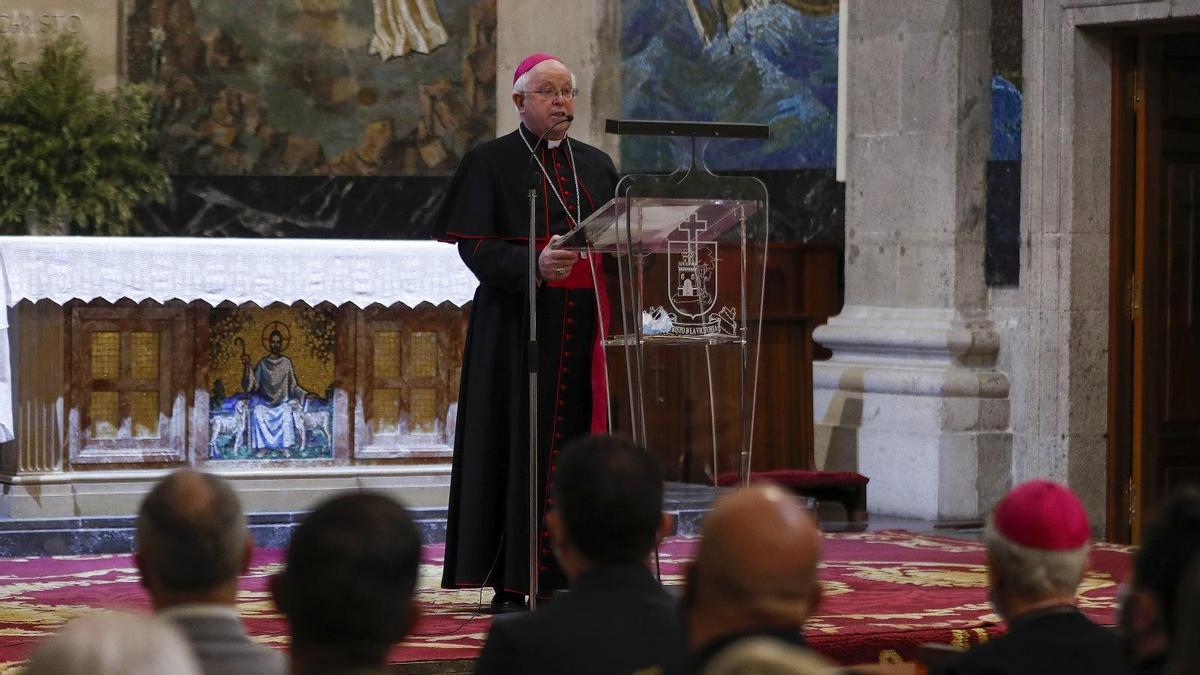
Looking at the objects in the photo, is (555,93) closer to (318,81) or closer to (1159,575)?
(1159,575)

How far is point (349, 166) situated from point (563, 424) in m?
6.37

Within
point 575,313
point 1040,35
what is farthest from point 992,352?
point 575,313

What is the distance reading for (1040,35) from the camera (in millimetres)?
10227

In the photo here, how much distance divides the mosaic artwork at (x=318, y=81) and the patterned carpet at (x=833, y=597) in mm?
4030

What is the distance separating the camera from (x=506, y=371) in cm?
680

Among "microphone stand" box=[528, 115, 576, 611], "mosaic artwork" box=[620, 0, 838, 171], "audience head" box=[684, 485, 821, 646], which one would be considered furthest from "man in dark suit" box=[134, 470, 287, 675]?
"mosaic artwork" box=[620, 0, 838, 171]

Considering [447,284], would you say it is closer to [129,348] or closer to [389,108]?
[129,348]

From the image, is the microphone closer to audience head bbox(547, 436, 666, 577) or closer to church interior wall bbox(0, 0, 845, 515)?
audience head bbox(547, 436, 666, 577)

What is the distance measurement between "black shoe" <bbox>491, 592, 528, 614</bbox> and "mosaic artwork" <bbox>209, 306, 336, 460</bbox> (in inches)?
127

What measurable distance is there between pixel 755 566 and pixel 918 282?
27.3ft

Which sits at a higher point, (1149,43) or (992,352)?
(1149,43)

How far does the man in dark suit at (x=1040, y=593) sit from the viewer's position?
128 inches

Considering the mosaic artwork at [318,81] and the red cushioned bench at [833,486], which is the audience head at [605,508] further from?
the mosaic artwork at [318,81]

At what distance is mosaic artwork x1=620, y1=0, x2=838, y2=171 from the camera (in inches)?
508
